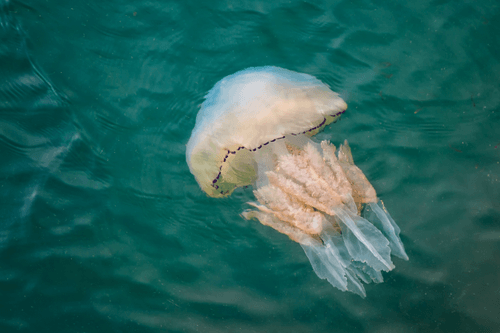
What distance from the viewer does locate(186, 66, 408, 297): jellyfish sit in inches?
84.0

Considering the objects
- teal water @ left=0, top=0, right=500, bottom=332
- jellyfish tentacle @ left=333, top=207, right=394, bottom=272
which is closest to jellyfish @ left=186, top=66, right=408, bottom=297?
jellyfish tentacle @ left=333, top=207, right=394, bottom=272

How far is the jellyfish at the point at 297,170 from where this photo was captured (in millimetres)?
2135

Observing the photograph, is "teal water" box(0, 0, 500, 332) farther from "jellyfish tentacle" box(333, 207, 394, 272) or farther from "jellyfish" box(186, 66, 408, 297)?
"jellyfish tentacle" box(333, 207, 394, 272)

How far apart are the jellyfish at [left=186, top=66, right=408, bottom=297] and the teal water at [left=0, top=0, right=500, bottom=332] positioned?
0.60m

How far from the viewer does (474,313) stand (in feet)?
9.59

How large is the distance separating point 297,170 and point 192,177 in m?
1.15

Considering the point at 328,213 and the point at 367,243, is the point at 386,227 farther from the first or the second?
the point at 328,213

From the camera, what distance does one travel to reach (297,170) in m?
2.29

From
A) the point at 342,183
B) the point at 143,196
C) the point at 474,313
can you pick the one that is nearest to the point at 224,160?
the point at 342,183

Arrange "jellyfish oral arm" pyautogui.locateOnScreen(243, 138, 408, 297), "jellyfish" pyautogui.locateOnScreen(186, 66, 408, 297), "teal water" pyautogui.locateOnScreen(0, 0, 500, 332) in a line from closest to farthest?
"jellyfish" pyautogui.locateOnScreen(186, 66, 408, 297) < "jellyfish oral arm" pyautogui.locateOnScreen(243, 138, 408, 297) < "teal water" pyautogui.locateOnScreen(0, 0, 500, 332)

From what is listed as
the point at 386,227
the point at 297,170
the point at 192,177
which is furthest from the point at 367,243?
the point at 192,177

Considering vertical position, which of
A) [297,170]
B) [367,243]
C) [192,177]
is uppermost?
[297,170]

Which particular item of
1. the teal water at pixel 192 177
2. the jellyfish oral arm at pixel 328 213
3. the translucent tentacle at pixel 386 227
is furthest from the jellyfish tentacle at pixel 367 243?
the teal water at pixel 192 177

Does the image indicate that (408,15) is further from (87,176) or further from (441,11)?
(87,176)
